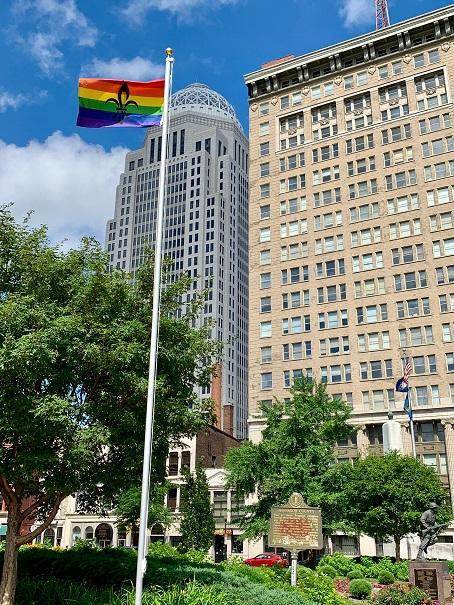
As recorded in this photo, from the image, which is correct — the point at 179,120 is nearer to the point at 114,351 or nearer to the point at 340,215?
the point at 340,215

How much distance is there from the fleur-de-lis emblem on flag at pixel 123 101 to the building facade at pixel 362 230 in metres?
53.9

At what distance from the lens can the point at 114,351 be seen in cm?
1936

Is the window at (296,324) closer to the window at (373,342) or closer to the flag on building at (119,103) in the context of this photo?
the window at (373,342)

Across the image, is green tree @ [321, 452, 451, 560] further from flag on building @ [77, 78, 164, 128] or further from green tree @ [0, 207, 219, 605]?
flag on building @ [77, 78, 164, 128]

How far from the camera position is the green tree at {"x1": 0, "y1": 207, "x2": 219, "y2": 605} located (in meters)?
18.5

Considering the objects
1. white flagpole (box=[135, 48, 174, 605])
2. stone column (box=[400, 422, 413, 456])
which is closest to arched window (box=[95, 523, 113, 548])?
stone column (box=[400, 422, 413, 456])

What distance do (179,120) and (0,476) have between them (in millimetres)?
159804

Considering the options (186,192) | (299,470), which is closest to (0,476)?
(299,470)

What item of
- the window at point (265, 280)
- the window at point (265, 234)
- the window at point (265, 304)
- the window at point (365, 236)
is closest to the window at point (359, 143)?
the window at point (365, 236)

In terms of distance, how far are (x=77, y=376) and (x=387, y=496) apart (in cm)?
3082

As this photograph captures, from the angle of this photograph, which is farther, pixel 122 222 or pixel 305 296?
pixel 122 222

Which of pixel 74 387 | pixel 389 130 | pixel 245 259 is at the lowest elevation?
pixel 74 387

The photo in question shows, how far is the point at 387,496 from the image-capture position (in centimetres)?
4381

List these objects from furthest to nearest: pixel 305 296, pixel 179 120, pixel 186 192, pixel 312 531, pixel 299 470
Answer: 1. pixel 179 120
2. pixel 186 192
3. pixel 305 296
4. pixel 299 470
5. pixel 312 531
